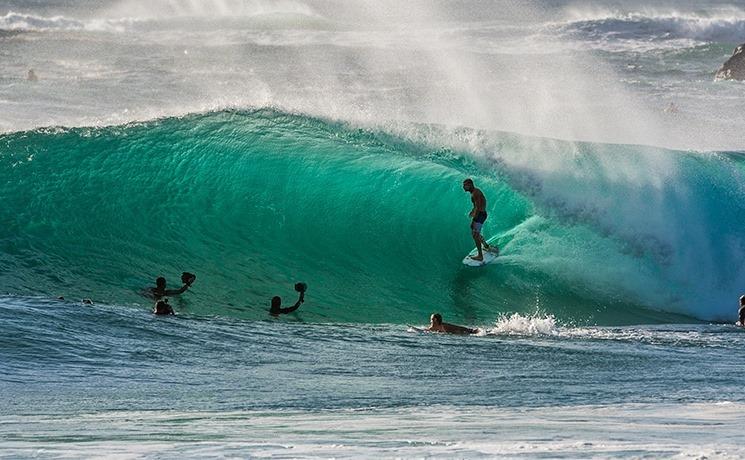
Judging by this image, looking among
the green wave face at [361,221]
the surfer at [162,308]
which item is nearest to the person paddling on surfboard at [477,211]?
the green wave face at [361,221]

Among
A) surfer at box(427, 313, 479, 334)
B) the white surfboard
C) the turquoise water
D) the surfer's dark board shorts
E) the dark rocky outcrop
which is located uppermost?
the dark rocky outcrop

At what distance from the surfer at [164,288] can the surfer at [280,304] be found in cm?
106

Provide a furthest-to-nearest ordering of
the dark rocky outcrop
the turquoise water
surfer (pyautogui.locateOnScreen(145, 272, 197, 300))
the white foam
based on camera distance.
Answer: the dark rocky outcrop, surfer (pyautogui.locateOnScreen(145, 272, 197, 300)), the white foam, the turquoise water

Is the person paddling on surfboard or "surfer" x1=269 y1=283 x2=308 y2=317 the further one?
the person paddling on surfboard

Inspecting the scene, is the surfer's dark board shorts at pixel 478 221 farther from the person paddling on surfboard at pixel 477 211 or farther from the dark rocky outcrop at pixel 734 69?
the dark rocky outcrop at pixel 734 69

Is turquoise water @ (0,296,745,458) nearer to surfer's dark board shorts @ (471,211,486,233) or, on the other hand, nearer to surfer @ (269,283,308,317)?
surfer @ (269,283,308,317)

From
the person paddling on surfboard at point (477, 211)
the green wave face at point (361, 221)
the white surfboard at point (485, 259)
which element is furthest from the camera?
the white surfboard at point (485, 259)

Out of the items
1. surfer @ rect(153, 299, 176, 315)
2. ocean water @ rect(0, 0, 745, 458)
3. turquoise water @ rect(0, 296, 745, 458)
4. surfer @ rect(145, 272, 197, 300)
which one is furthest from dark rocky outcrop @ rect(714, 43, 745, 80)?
surfer @ rect(153, 299, 176, 315)

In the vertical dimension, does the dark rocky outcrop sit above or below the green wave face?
above

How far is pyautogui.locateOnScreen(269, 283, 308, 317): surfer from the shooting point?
13859 millimetres

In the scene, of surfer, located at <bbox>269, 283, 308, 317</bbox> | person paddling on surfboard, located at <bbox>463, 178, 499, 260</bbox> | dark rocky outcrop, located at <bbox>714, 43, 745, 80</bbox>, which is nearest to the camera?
surfer, located at <bbox>269, 283, 308, 317</bbox>

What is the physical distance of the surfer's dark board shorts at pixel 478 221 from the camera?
15.3 meters

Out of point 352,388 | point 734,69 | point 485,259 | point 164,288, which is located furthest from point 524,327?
point 734,69

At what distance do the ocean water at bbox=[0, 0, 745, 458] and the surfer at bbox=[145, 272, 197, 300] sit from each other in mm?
256
